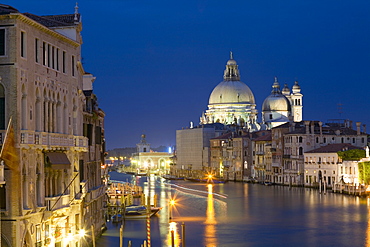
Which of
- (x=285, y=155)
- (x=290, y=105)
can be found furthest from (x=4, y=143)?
(x=290, y=105)

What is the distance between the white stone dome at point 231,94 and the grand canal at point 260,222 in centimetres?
5029

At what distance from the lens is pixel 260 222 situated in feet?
109

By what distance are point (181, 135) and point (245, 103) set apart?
8.67 meters

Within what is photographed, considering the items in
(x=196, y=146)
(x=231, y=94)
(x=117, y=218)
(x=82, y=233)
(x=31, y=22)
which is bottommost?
(x=117, y=218)

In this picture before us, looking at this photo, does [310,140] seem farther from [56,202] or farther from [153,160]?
[153,160]

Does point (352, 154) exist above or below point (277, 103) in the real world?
below

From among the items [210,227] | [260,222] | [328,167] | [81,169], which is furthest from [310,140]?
[81,169]

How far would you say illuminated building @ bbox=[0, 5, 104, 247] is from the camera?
45.6 ft

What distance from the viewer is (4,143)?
13.3 meters

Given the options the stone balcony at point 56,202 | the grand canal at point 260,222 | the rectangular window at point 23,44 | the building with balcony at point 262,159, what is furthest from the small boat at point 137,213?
the building with balcony at point 262,159

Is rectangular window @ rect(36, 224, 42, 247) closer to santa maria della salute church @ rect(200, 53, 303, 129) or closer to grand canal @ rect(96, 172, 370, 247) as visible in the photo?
grand canal @ rect(96, 172, 370, 247)

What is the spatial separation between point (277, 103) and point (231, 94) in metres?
7.09

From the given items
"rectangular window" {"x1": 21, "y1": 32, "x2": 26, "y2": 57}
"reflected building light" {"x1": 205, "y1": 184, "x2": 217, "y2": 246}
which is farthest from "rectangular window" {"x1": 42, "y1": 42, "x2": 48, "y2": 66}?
"reflected building light" {"x1": 205, "y1": 184, "x2": 217, "y2": 246}

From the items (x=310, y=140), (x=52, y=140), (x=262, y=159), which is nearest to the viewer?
(x=52, y=140)
